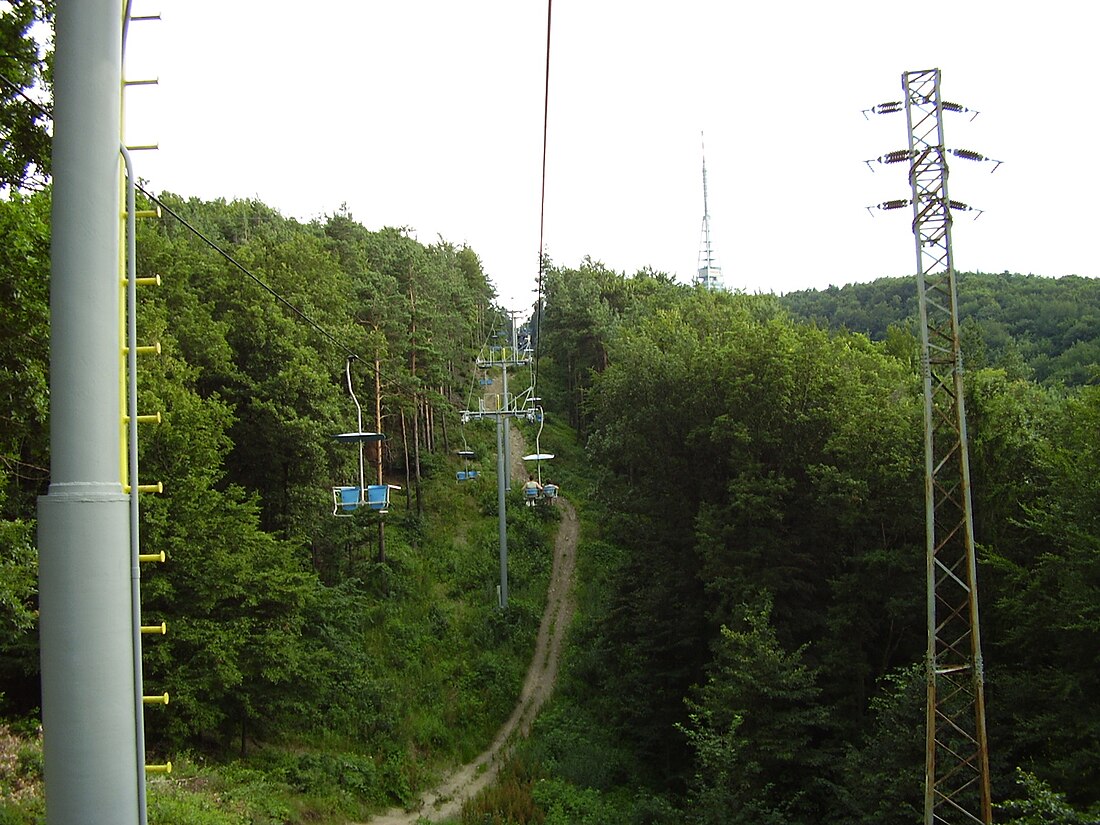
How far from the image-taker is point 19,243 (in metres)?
7.89

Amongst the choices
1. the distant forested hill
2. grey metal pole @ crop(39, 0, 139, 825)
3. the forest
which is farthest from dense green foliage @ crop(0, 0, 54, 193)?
the distant forested hill

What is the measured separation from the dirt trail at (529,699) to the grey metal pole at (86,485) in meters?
17.3

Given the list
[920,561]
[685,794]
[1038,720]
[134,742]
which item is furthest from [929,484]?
[685,794]

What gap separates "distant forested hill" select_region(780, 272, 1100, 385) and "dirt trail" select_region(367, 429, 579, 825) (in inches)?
558

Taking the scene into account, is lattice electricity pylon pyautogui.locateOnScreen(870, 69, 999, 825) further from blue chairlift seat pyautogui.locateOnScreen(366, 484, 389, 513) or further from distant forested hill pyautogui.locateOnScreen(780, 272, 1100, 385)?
distant forested hill pyautogui.locateOnScreen(780, 272, 1100, 385)

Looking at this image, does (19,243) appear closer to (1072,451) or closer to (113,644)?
(113,644)

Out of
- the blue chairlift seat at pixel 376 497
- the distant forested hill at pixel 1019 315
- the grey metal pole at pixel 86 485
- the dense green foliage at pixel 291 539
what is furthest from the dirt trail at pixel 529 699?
the grey metal pole at pixel 86 485

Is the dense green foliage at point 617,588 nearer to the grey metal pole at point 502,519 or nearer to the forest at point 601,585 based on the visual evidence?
the forest at point 601,585

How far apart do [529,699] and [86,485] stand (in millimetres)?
25131

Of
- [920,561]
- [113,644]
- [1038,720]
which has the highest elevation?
[113,644]

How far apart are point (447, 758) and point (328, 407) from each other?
10466mm

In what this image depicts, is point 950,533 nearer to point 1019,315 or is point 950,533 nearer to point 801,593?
point 801,593

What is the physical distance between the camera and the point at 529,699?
25891 millimetres

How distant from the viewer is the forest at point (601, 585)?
45.0 feet
